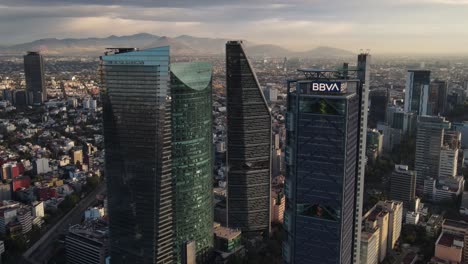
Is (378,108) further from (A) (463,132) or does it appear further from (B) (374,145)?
(B) (374,145)

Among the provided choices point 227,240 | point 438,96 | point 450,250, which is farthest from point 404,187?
point 438,96

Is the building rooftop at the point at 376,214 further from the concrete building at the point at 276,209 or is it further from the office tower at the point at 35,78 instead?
the office tower at the point at 35,78

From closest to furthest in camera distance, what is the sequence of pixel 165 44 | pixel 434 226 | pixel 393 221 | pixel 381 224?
pixel 165 44 < pixel 381 224 < pixel 393 221 < pixel 434 226

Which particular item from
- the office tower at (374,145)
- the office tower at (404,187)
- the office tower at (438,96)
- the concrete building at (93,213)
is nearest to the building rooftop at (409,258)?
the office tower at (404,187)

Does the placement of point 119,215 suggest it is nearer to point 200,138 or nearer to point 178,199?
point 178,199

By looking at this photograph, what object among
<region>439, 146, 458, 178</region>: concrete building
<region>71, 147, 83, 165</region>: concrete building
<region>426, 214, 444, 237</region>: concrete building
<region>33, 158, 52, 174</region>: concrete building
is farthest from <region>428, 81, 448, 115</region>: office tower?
<region>33, 158, 52, 174</region>: concrete building
